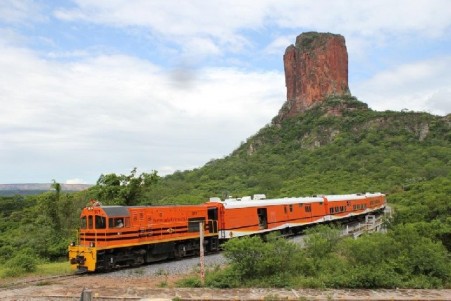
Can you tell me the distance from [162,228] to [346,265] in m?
9.09

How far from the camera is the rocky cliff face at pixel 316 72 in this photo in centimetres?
11894

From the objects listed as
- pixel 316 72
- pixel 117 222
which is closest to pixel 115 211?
pixel 117 222

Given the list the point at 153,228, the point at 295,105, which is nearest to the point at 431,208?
the point at 153,228

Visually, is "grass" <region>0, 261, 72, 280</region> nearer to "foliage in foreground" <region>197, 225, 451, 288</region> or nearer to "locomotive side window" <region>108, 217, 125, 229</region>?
"locomotive side window" <region>108, 217, 125, 229</region>

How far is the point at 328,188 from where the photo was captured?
60.7 meters

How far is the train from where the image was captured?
17.9 metres

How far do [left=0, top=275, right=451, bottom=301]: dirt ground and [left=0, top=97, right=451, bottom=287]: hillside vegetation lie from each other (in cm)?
73

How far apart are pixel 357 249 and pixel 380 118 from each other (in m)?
91.7

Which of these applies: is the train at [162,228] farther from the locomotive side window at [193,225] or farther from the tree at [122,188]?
the tree at [122,188]

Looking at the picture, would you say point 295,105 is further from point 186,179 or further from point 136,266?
point 136,266

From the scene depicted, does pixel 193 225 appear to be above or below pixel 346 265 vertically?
above

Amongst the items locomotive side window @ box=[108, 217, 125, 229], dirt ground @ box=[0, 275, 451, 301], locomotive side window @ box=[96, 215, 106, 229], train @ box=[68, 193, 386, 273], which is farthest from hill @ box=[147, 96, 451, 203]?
dirt ground @ box=[0, 275, 451, 301]

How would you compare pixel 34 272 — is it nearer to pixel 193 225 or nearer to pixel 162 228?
pixel 162 228

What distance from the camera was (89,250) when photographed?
17406 mm
